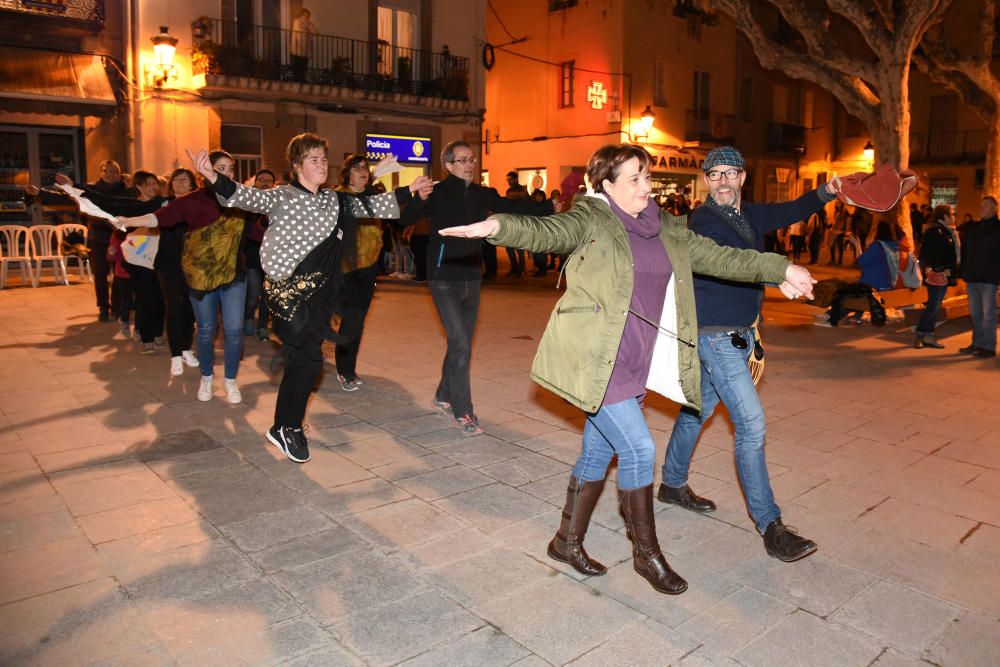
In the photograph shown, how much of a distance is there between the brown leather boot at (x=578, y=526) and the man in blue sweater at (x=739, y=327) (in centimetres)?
75

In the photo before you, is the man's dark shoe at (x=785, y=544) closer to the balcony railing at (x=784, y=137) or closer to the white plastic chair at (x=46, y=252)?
the white plastic chair at (x=46, y=252)

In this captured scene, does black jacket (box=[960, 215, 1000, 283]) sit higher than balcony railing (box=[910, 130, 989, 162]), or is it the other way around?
balcony railing (box=[910, 130, 989, 162])

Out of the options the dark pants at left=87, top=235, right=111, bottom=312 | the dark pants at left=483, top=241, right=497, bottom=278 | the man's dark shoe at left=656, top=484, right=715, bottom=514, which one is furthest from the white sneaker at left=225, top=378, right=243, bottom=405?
the dark pants at left=483, top=241, right=497, bottom=278

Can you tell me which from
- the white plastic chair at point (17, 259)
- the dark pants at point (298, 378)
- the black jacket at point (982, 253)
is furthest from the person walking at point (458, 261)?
the white plastic chair at point (17, 259)

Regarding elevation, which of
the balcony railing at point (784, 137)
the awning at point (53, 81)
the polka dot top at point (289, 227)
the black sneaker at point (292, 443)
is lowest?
the black sneaker at point (292, 443)

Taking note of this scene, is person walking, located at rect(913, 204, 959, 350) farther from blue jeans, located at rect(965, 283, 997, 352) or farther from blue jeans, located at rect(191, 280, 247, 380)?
blue jeans, located at rect(191, 280, 247, 380)

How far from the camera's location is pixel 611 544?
159 inches

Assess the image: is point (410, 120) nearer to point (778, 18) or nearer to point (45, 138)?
point (45, 138)

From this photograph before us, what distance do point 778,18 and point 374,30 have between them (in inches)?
664

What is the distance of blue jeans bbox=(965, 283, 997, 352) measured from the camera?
9.18m

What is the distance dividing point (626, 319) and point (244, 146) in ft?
57.1

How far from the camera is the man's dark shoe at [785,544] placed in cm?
379

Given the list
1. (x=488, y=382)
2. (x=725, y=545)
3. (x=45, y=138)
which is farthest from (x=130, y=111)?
(x=725, y=545)

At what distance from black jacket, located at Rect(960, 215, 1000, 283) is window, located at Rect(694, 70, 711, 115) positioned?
1943 centimetres
